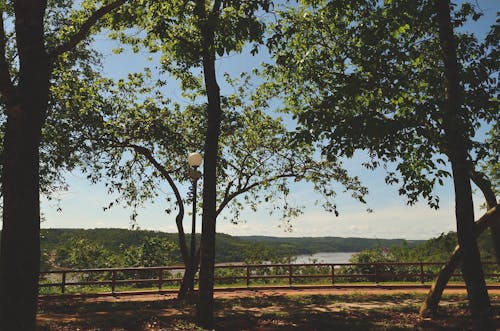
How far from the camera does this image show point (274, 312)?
510 inches

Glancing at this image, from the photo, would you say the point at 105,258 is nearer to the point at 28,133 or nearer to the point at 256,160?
the point at 256,160

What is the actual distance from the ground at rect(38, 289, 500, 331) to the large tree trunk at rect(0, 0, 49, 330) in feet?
15.5

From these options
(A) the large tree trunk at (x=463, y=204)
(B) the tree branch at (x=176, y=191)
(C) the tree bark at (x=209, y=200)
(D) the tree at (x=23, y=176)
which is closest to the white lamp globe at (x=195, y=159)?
(C) the tree bark at (x=209, y=200)

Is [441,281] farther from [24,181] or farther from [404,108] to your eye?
[24,181]

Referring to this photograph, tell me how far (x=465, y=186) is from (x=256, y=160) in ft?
37.5

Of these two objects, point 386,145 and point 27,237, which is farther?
point 386,145

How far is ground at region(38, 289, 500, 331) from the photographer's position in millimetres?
10695

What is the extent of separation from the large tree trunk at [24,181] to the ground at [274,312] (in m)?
4.73

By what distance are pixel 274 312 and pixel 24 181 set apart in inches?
361

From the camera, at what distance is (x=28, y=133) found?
20.9ft

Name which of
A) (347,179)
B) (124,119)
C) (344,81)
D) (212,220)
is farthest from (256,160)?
(344,81)

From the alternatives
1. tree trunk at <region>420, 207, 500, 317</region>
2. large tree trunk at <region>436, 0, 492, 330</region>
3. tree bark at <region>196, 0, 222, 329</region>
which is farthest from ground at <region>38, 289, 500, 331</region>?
large tree trunk at <region>436, 0, 492, 330</region>

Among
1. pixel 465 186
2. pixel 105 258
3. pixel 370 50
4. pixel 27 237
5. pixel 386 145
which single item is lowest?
pixel 105 258

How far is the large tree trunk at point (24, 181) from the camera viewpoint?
20.1 ft
